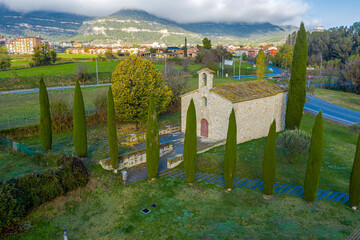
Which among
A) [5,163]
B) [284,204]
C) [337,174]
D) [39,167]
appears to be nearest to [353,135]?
[337,174]

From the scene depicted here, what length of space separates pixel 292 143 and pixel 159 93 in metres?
13.1

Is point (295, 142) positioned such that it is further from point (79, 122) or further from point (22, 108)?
point (22, 108)

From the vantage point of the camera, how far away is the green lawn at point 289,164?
58.2ft

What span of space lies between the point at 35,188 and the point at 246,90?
1846 cm

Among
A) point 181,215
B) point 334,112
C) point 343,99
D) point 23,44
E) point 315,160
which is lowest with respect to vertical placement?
point 181,215

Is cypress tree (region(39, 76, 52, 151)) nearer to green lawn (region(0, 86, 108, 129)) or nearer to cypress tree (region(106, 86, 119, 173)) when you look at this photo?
cypress tree (region(106, 86, 119, 173))

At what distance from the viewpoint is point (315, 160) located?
46.8 ft

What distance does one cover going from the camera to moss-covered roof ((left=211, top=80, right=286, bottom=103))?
2248 cm

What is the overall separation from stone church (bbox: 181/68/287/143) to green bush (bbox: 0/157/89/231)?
11.8m

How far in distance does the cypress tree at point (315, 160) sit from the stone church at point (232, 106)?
26.7 ft

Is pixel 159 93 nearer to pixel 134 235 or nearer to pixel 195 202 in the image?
pixel 195 202

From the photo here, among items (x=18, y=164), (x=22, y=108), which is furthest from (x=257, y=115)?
(x=22, y=108)

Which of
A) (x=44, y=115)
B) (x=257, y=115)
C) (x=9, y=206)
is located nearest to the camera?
(x=9, y=206)

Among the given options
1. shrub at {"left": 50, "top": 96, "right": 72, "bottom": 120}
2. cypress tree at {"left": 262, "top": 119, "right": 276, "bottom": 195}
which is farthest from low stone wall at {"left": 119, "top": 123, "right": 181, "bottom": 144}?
cypress tree at {"left": 262, "top": 119, "right": 276, "bottom": 195}
